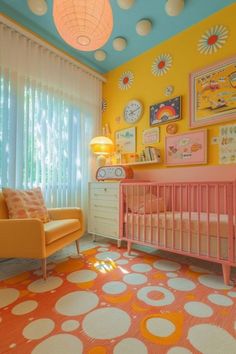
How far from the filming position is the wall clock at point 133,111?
2855 mm

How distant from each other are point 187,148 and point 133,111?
40.6 inches

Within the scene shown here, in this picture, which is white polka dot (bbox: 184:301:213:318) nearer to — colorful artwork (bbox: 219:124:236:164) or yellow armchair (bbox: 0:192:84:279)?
yellow armchair (bbox: 0:192:84:279)

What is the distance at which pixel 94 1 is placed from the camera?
118 centimetres

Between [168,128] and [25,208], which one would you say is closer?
[25,208]

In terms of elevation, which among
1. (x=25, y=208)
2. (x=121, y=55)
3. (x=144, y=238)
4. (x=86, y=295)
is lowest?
(x=86, y=295)

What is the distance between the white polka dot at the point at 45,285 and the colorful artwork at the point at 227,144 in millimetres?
1986

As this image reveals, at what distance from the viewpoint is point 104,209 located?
254cm

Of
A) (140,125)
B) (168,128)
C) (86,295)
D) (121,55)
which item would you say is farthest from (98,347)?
(121,55)

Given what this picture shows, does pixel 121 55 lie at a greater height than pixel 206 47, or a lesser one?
greater

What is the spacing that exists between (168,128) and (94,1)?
1644 millimetres

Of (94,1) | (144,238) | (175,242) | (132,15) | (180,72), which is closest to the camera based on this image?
(94,1)

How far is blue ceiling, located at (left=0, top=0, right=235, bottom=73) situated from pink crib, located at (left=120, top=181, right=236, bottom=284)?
75.4 inches

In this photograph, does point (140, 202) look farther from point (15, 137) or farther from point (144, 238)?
point (15, 137)

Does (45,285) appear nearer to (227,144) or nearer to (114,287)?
(114,287)
